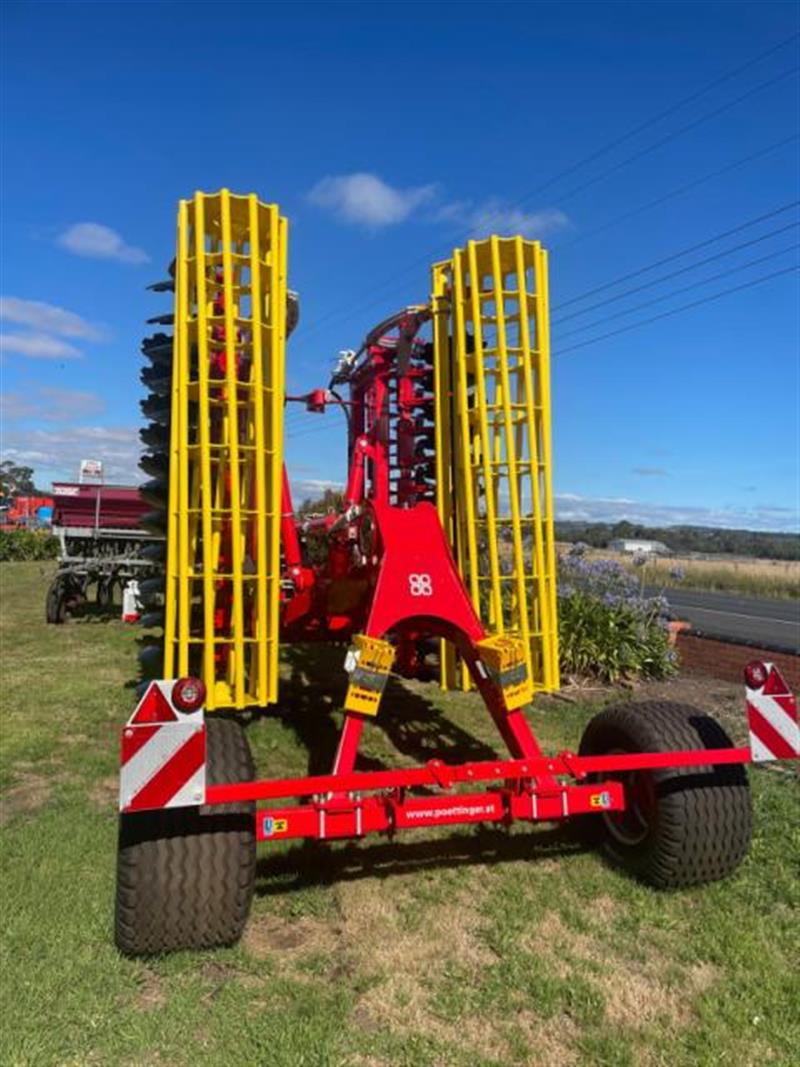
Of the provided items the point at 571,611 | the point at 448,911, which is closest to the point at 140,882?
the point at 448,911

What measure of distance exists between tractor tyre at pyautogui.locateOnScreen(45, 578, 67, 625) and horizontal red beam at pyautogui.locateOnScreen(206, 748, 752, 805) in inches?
416

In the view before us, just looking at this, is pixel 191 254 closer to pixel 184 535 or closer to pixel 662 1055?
pixel 184 535

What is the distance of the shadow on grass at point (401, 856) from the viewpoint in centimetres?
400

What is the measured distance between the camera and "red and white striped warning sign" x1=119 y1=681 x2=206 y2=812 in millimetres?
3064

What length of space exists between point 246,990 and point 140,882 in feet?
1.79

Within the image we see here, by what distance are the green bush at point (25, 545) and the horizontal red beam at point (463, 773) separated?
3593cm

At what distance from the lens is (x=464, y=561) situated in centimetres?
539

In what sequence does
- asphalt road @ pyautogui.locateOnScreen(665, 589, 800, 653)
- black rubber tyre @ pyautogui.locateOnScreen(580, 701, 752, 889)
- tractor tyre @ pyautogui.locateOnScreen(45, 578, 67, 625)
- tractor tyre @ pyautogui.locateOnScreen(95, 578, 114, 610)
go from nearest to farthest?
1. black rubber tyre @ pyautogui.locateOnScreen(580, 701, 752, 889)
2. tractor tyre @ pyautogui.locateOnScreen(45, 578, 67, 625)
3. tractor tyre @ pyautogui.locateOnScreen(95, 578, 114, 610)
4. asphalt road @ pyautogui.locateOnScreen(665, 589, 800, 653)

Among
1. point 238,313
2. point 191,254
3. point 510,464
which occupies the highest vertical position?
point 191,254

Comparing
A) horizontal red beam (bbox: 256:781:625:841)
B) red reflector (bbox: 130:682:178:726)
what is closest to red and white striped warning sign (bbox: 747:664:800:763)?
horizontal red beam (bbox: 256:781:625:841)

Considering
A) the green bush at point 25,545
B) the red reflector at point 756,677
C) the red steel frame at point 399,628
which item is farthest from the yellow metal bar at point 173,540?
the green bush at point 25,545

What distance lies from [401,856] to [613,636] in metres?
4.92

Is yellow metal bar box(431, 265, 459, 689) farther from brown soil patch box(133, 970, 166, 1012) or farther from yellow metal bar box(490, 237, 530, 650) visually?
brown soil patch box(133, 970, 166, 1012)

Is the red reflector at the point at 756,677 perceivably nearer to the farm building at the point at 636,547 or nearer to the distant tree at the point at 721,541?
the farm building at the point at 636,547
